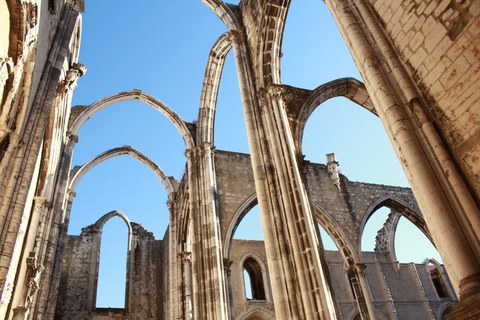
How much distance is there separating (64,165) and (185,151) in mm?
3380

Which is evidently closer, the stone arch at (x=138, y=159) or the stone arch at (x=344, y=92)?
the stone arch at (x=344, y=92)

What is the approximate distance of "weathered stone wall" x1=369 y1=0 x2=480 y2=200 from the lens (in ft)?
10.0

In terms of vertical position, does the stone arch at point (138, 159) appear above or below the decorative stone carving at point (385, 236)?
above

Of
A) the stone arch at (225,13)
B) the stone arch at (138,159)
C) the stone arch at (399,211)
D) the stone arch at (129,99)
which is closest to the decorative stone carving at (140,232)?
the stone arch at (138,159)

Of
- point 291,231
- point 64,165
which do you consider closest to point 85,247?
point 64,165

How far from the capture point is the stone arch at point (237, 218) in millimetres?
11896

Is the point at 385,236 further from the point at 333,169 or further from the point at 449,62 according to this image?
the point at 449,62

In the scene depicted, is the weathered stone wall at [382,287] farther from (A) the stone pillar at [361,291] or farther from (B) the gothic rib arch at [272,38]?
(B) the gothic rib arch at [272,38]

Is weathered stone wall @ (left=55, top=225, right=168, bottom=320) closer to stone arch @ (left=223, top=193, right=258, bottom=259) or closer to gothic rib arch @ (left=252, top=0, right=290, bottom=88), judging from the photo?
stone arch @ (left=223, top=193, right=258, bottom=259)

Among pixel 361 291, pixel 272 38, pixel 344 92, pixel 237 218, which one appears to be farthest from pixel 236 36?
pixel 361 291

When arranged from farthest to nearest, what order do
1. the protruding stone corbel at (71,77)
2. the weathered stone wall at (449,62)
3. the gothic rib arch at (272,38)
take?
the gothic rib arch at (272,38) → the protruding stone corbel at (71,77) → the weathered stone wall at (449,62)

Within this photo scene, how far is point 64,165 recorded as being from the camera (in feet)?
33.0

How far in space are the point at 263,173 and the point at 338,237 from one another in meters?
7.98

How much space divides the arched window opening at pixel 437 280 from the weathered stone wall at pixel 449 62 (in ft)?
61.4
